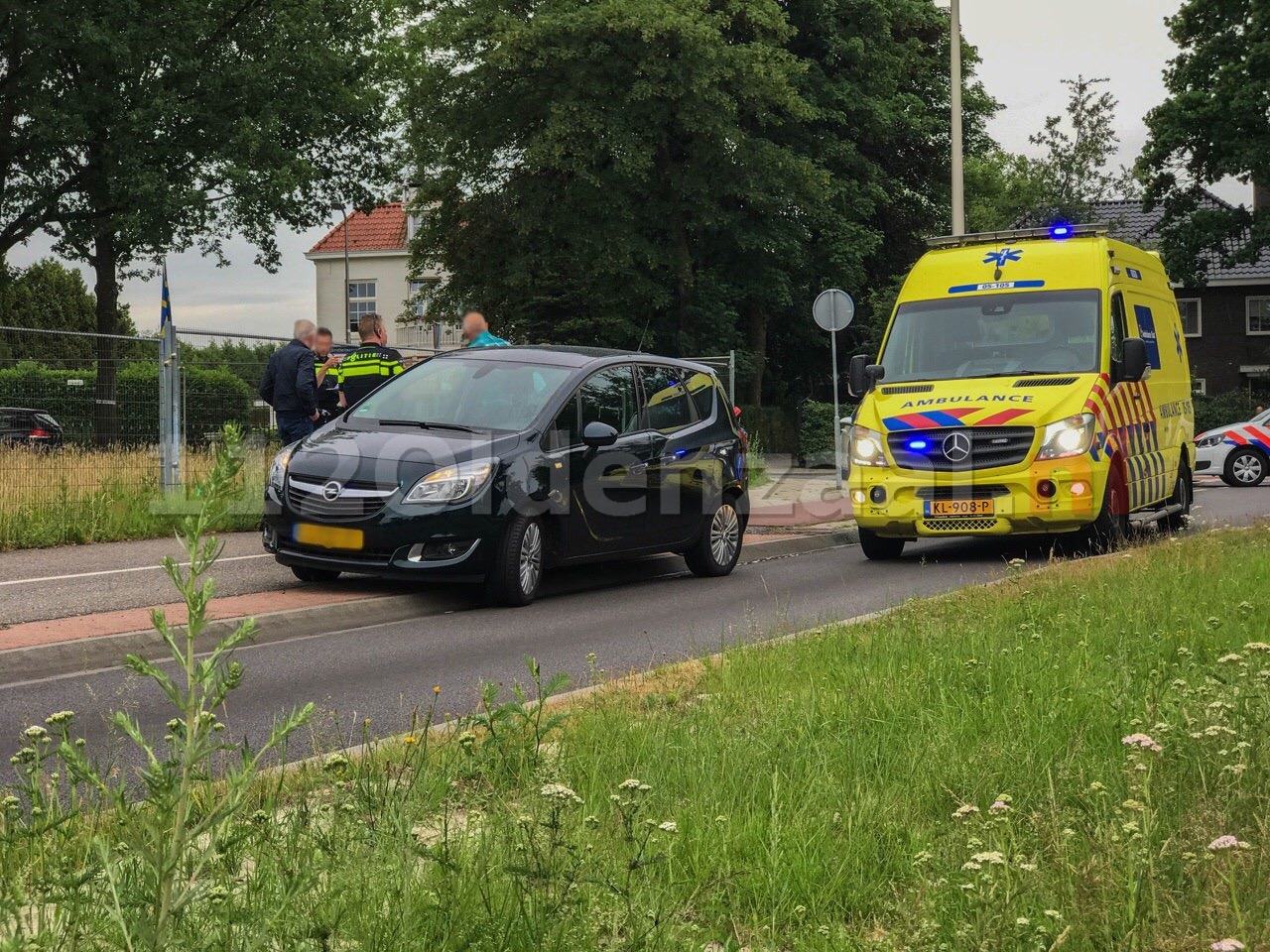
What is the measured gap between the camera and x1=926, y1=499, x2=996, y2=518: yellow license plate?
13.1 m

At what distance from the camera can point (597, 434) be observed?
11.3 metres

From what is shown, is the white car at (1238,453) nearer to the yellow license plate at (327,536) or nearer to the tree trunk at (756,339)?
the tree trunk at (756,339)

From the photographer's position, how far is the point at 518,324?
36.9 meters

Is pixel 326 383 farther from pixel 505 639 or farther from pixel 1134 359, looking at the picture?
pixel 1134 359

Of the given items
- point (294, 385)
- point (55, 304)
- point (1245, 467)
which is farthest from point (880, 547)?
point (55, 304)

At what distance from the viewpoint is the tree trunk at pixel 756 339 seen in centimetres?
3928

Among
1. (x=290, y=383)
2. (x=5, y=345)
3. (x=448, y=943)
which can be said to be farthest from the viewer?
(x=290, y=383)

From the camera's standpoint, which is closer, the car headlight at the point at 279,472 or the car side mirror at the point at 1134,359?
the car headlight at the point at 279,472

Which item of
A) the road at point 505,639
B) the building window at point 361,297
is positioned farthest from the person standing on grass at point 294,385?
the building window at point 361,297

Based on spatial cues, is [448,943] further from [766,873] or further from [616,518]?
[616,518]

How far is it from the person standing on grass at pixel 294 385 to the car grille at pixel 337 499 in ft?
14.8

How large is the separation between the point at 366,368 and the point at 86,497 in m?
2.82

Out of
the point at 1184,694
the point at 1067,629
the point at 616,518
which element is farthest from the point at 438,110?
the point at 1184,694

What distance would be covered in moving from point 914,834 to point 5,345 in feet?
37.2
